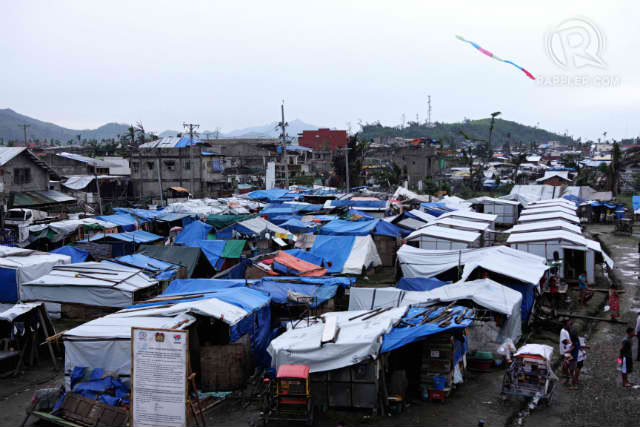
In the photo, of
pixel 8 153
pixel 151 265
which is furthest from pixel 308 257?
pixel 8 153

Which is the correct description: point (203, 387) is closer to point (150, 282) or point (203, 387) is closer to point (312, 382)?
point (312, 382)

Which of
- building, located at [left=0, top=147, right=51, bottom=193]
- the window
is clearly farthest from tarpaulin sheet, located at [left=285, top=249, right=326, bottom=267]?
the window

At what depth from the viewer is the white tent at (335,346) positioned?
7.68m

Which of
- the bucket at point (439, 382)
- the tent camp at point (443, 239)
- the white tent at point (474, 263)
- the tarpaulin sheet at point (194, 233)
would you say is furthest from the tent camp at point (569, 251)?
the tarpaulin sheet at point (194, 233)

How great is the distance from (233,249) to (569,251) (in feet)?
36.1

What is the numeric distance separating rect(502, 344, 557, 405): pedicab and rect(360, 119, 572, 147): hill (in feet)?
367

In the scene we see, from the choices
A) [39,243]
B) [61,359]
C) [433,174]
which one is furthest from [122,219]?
[433,174]

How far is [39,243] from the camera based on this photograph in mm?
21234

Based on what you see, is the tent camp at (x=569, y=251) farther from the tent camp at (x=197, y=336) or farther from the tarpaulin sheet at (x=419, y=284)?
the tent camp at (x=197, y=336)

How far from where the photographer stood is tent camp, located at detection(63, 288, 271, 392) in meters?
8.62

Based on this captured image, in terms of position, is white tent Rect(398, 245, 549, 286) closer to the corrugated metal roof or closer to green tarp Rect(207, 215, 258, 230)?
green tarp Rect(207, 215, 258, 230)

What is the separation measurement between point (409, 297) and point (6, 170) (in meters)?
24.3

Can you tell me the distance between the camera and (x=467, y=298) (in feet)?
34.2

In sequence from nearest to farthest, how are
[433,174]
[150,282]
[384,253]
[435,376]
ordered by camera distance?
[435,376], [150,282], [384,253], [433,174]
